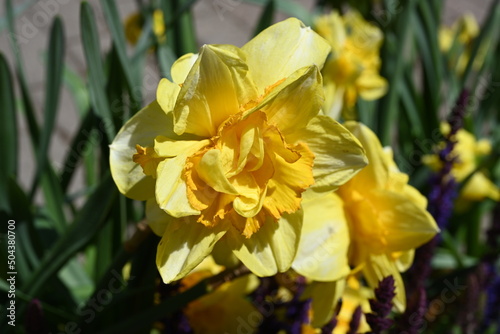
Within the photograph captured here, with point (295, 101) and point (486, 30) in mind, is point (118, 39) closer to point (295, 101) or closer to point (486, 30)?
point (295, 101)

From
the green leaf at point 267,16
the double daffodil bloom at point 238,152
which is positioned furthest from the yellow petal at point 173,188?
the green leaf at point 267,16

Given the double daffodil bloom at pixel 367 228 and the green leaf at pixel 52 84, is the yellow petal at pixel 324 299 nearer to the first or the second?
the double daffodil bloom at pixel 367 228

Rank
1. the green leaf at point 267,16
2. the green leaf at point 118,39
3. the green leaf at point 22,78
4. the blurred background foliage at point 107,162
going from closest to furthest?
the blurred background foliage at point 107,162 < the green leaf at point 118,39 < the green leaf at point 22,78 < the green leaf at point 267,16

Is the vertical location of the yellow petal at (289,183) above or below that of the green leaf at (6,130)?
above

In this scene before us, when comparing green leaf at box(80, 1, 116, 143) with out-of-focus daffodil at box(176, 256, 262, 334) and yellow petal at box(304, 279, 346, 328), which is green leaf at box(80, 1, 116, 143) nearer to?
out-of-focus daffodil at box(176, 256, 262, 334)

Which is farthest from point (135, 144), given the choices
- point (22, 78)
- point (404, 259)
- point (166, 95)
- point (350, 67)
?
point (350, 67)

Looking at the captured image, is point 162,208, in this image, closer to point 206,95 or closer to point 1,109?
point 206,95

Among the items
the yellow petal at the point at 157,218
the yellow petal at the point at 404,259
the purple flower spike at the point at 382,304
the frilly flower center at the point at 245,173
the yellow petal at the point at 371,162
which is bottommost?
the yellow petal at the point at 404,259
